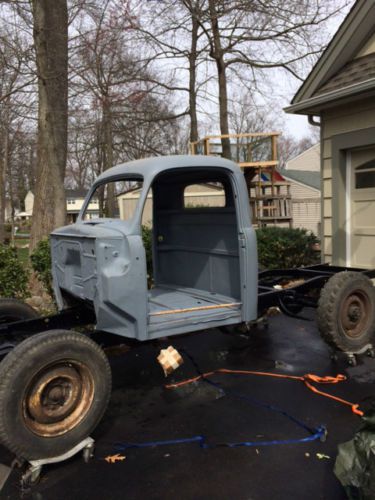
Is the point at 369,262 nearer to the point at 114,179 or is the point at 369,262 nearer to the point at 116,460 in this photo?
the point at 114,179

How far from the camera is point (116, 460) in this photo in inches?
128

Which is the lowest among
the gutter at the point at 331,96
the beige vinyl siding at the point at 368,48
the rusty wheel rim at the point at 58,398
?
the rusty wheel rim at the point at 58,398

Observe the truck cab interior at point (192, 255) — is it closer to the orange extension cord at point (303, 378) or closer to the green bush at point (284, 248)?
the orange extension cord at point (303, 378)

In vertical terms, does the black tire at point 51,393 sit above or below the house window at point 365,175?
below

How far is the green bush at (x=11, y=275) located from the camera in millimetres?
6480

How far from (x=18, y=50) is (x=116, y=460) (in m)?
7.78

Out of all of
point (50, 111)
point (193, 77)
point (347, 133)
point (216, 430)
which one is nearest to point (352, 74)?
point (347, 133)

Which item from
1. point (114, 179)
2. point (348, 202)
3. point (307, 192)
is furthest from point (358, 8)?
point (307, 192)

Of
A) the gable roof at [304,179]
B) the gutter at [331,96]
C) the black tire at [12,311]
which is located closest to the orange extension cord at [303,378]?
the black tire at [12,311]

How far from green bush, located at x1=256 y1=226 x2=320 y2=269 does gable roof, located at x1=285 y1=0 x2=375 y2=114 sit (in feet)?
8.44

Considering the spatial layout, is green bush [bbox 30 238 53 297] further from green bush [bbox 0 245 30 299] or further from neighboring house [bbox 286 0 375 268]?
neighboring house [bbox 286 0 375 268]

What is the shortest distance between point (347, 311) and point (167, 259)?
2.28 m

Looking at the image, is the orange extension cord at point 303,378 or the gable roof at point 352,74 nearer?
the orange extension cord at point 303,378

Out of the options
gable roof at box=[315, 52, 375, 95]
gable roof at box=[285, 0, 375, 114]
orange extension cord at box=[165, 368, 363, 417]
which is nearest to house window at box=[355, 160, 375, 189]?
gable roof at box=[285, 0, 375, 114]
